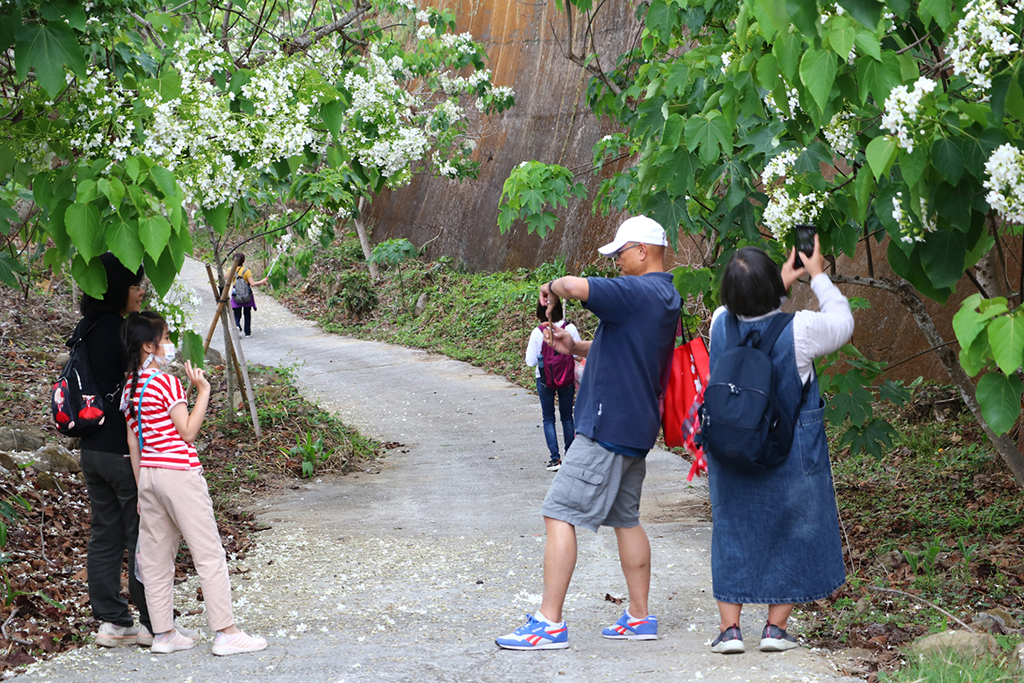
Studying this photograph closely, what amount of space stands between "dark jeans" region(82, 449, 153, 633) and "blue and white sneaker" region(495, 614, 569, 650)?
158 cm

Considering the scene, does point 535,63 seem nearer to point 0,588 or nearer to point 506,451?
point 506,451

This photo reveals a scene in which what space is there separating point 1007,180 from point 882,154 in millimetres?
345

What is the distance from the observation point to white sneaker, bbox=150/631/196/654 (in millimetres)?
4016

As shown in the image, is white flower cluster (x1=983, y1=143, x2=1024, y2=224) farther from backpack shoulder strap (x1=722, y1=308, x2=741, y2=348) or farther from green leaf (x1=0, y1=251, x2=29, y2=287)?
green leaf (x1=0, y1=251, x2=29, y2=287)

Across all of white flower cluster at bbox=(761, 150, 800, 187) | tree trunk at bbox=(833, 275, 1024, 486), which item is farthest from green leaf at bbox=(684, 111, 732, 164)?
tree trunk at bbox=(833, 275, 1024, 486)

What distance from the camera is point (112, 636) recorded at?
4.16m

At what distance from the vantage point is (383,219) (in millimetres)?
23375

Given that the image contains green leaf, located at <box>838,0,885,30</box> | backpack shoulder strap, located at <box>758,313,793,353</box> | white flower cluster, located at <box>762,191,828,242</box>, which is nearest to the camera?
green leaf, located at <box>838,0,885,30</box>

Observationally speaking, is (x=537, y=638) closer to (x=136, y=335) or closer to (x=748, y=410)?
(x=748, y=410)

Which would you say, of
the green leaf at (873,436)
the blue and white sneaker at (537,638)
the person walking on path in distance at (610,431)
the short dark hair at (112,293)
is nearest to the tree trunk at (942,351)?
the green leaf at (873,436)

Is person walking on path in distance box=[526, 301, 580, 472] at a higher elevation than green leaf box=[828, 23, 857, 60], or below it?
below

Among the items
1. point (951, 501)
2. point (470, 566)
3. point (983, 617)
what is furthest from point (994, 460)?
point (470, 566)

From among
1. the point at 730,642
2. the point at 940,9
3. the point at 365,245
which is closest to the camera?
the point at 940,9

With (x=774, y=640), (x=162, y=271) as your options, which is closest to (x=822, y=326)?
(x=774, y=640)
